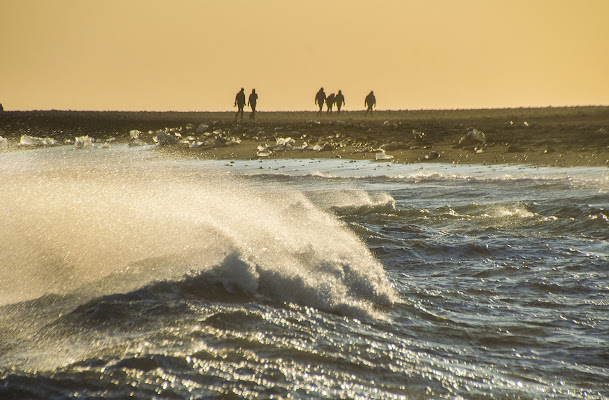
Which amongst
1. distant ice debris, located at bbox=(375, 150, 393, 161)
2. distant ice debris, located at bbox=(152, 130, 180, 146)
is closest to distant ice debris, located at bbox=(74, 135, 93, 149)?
distant ice debris, located at bbox=(152, 130, 180, 146)

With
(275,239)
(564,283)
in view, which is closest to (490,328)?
(564,283)

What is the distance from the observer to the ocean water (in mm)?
3814

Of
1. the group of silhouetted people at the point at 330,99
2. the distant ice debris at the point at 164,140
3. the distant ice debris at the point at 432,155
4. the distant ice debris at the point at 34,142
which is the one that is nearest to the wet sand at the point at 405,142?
the distant ice debris at the point at 432,155

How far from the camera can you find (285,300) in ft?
17.4

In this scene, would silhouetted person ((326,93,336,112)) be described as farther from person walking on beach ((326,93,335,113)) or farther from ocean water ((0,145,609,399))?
ocean water ((0,145,609,399))

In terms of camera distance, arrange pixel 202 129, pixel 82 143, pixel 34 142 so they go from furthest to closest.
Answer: pixel 202 129
pixel 34 142
pixel 82 143

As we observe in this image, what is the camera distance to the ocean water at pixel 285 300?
3814mm

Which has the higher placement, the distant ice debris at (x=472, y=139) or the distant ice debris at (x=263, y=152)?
the distant ice debris at (x=472, y=139)

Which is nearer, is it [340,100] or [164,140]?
[164,140]

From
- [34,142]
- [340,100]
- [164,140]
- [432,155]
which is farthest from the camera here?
[340,100]

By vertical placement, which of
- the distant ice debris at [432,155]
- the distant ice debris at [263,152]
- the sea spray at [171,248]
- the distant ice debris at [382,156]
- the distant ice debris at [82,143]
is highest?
the sea spray at [171,248]

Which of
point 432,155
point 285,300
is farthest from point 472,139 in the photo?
point 285,300

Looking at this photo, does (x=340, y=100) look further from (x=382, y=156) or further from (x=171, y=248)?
(x=171, y=248)

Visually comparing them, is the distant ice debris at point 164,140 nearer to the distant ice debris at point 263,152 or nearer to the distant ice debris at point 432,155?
the distant ice debris at point 263,152
